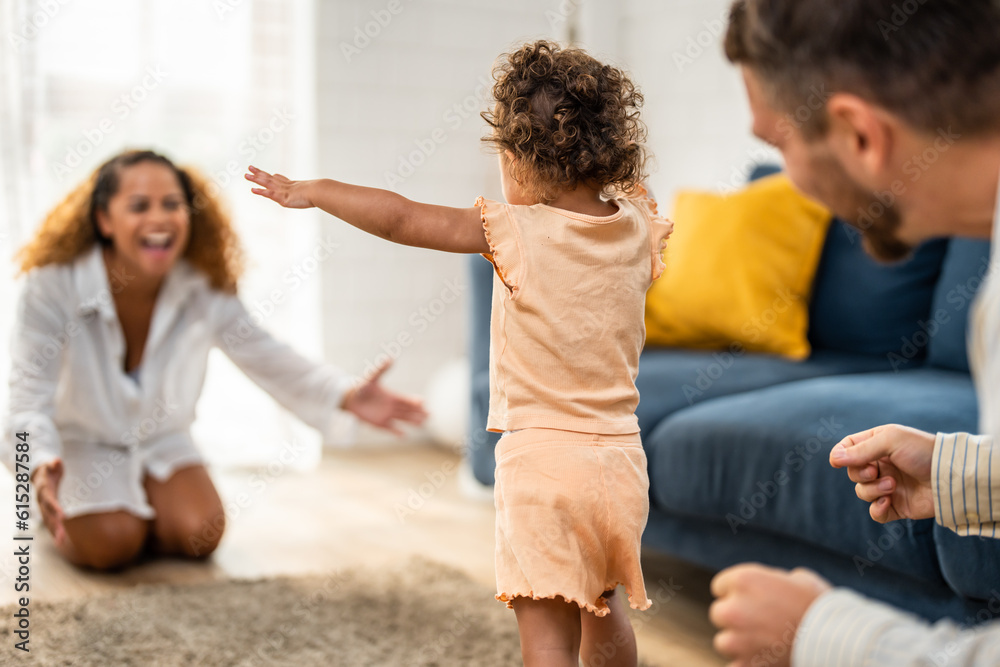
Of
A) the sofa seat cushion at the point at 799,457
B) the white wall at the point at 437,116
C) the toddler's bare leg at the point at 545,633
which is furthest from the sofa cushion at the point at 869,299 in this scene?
the toddler's bare leg at the point at 545,633

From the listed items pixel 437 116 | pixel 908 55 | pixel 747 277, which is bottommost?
pixel 747 277

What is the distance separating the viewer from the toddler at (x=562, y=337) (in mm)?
1044

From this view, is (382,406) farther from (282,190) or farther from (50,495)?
(282,190)

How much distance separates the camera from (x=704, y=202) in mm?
2707

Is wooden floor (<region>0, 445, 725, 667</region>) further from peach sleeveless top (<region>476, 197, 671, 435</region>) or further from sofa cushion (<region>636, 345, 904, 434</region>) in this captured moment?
peach sleeveless top (<region>476, 197, 671, 435</region>)

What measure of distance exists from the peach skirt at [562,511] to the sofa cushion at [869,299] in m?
1.52

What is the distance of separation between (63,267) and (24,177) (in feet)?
3.76

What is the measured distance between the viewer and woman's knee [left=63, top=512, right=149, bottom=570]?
2.26 metres

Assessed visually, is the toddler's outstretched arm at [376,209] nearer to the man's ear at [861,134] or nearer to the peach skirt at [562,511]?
the peach skirt at [562,511]

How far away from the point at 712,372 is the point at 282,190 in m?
1.48

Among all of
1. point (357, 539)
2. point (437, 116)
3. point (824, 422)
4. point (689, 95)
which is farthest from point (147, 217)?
point (689, 95)

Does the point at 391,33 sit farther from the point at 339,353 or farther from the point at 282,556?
the point at 282,556

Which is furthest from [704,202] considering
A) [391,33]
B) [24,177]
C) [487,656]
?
[24,177]

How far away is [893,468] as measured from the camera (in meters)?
1.05
